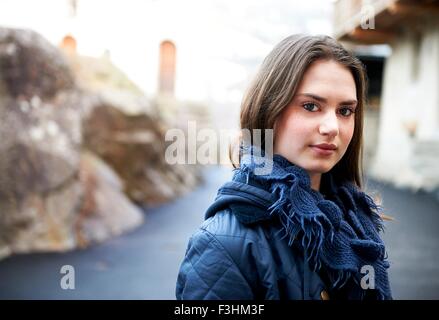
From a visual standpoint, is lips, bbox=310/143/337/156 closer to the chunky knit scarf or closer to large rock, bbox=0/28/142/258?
the chunky knit scarf

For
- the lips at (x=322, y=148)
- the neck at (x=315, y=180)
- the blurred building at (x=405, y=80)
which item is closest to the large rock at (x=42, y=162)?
the neck at (x=315, y=180)

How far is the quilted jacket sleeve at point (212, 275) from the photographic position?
872mm

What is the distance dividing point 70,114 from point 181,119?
11.5 ft

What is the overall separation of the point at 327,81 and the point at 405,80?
658 cm

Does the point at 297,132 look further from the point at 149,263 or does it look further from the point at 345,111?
the point at 149,263

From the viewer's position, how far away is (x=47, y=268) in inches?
136

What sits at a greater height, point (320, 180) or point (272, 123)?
point (272, 123)

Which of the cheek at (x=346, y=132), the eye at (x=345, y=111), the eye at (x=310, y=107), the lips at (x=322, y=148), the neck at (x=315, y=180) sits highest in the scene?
the eye at (x=310, y=107)

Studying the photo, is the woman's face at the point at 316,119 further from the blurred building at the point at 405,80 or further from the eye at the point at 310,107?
the blurred building at the point at 405,80

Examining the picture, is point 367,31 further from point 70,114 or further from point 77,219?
point 77,219

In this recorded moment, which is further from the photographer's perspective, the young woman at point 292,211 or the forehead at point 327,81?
the forehead at point 327,81

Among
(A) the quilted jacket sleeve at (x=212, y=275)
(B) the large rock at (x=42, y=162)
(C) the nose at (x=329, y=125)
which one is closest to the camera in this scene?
(A) the quilted jacket sleeve at (x=212, y=275)

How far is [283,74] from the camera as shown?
1014 mm

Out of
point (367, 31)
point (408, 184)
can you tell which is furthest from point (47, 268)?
point (367, 31)
